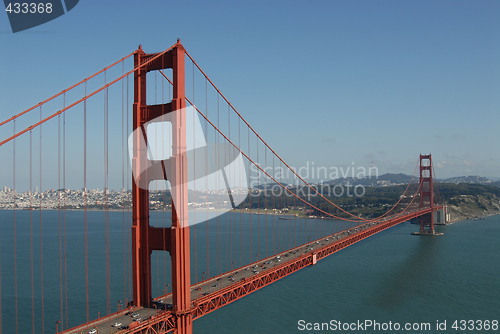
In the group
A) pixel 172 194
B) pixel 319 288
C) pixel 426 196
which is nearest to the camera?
pixel 172 194

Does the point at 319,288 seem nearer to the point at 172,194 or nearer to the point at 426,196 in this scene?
the point at 172,194

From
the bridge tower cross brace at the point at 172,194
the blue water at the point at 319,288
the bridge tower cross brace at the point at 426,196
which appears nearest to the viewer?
the bridge tower cross brace at the point at 172,194

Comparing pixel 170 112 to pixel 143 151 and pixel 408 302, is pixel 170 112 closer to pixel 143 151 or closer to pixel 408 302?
pixel 143 151

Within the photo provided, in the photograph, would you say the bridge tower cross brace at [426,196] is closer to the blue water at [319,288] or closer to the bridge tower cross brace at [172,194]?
the blue water at [319,288]

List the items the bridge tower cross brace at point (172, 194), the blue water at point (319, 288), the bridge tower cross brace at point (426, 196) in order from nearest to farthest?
the bridge tower cross brace at point (172, 194) < the blue water at point (319, 288) < the bridge tower cross brace at point (426, 196)

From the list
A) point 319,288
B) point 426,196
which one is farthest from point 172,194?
point 426,196

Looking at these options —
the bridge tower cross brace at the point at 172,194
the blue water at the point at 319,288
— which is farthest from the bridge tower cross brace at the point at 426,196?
the bridge tower cross brace at the point at 172,194

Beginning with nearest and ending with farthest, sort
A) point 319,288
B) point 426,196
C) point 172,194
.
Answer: point 172,194
point 319,288
point 426,196

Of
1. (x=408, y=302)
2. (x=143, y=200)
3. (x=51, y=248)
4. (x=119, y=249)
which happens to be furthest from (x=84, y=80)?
(x=51, y=248)
